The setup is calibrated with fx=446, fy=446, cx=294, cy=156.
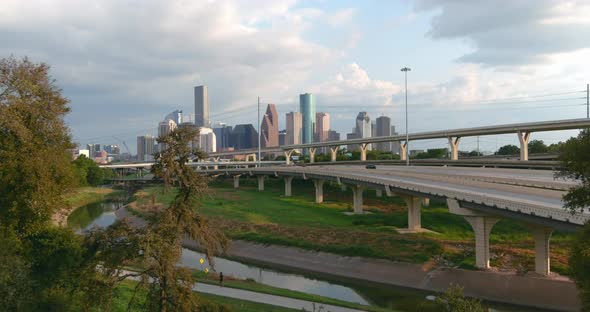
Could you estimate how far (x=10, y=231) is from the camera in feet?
82.9

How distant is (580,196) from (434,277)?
67.1 ft

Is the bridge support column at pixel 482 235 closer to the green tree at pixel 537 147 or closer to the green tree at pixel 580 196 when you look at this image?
the green tree at pixel 580 196

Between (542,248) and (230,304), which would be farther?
(542,248)

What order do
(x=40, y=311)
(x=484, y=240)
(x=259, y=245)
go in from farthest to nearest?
(x=259, y=245)
(x=484, y=240)
(x=40, y=311)

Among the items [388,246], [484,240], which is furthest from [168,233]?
[388,246]

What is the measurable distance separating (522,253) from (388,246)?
1228 centimetres

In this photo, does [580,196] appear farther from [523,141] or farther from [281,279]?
[523,141]

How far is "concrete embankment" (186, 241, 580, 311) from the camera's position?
3234 centimetres

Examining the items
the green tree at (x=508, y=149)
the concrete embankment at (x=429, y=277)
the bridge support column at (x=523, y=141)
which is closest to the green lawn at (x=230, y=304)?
the concrete embankment at (x=429, y=277)

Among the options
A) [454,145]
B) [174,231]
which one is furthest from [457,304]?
[454,145]

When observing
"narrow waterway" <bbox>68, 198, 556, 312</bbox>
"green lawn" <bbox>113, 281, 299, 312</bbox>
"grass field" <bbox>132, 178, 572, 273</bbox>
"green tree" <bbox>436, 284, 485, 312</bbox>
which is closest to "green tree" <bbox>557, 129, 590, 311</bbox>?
"green tree" <bbox>436, 284, 485, 312</bbox>

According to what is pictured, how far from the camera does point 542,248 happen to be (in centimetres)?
3531

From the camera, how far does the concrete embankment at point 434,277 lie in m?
32.3

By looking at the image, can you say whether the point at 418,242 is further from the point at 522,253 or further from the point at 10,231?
the point at 10,231
